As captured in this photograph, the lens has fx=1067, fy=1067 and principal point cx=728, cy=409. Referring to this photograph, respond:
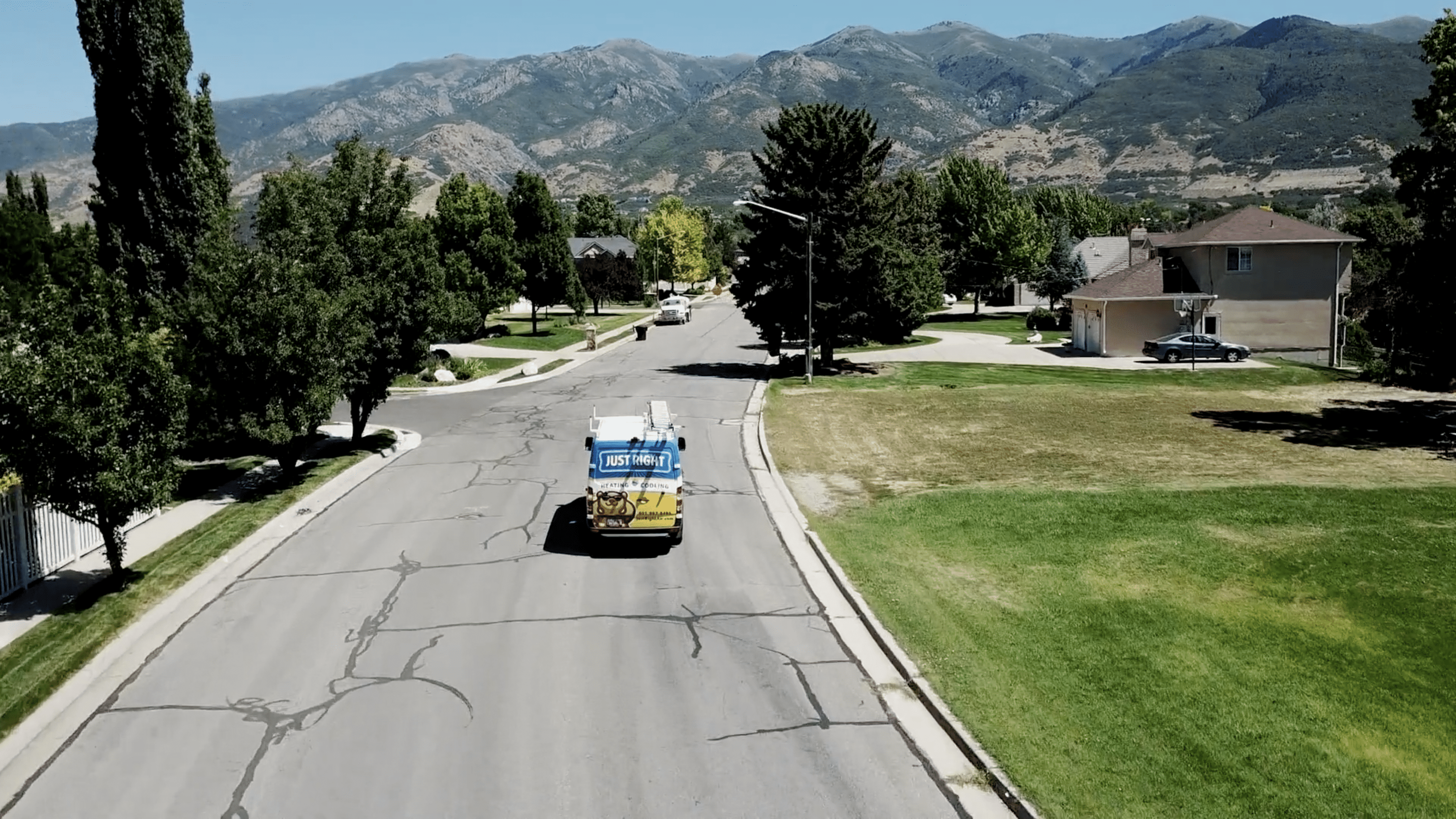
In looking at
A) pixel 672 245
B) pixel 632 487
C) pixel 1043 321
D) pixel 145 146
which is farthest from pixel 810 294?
pixel 672 245

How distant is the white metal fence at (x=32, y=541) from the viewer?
16.2 meters

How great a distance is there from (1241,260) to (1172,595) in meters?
44.9

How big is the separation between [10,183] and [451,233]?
21707mm

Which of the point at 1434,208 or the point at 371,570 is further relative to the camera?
the point at 1434,208

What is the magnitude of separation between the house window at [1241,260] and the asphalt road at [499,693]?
42.6m

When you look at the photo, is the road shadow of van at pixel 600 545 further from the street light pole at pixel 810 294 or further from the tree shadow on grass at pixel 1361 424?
the street light pole at pixel 810 294

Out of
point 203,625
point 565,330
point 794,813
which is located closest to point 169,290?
point 203,625

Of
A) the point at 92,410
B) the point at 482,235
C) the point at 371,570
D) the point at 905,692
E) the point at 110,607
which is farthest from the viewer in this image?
the point at 482,235

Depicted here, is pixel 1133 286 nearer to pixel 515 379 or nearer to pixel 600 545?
pixel 515 379

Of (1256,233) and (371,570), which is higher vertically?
(1256,233)

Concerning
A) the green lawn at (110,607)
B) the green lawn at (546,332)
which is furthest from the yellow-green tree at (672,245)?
the green lawn at (110,607)

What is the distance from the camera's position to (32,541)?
55.5ft

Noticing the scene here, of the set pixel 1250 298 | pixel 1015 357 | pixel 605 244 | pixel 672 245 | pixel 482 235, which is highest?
pixel 605 244

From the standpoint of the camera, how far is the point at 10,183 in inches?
2124
